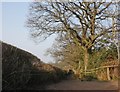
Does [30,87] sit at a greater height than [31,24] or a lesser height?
lesser

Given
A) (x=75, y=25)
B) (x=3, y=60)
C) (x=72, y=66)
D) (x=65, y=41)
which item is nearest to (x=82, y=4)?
(x=75, y=25)

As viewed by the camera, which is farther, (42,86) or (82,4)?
(82,4)

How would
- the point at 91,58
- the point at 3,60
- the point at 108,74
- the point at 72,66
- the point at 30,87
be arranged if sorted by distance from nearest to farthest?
the point at 3,60 < the point at 30,87 < the point at 108,74 < the point at 91,58 < the point at 72,66

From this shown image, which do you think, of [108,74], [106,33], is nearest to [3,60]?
[108,74]

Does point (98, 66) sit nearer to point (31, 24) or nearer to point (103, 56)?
point (103, 56)

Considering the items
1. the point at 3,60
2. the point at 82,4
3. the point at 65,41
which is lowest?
the point at 3,60

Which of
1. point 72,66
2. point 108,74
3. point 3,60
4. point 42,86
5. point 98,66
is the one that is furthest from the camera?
point 72,66

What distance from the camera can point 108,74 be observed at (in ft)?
35.6

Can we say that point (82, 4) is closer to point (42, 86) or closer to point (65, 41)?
point (65, 41)

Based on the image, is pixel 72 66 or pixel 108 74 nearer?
pixel 108 74

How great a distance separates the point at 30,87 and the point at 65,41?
364 inches

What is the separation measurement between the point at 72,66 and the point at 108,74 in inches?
143

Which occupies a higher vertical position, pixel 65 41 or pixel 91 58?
pixel 65 41

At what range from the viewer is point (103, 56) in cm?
1283
